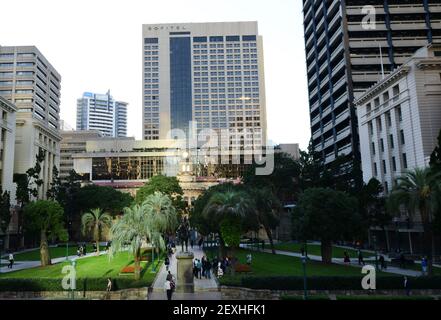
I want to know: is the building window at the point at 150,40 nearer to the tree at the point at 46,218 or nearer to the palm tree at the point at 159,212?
the palm tree at the point at 159,212

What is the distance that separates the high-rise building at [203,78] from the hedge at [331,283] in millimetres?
152794

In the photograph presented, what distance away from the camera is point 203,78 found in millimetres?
185250

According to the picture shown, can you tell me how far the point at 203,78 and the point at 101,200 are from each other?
11595 cm

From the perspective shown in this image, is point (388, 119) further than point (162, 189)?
No

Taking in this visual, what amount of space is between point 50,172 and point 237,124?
331 feet

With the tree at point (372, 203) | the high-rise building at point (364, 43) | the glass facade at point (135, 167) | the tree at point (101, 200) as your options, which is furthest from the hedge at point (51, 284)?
the glass facade at point (135, 167)

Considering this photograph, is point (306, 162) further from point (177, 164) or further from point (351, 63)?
point (177, 164)

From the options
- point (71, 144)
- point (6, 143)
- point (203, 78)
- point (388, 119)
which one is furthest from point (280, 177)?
point (71, 144)

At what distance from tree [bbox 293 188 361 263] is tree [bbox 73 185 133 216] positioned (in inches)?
1943

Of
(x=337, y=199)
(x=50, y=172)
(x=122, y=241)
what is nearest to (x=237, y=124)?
(x=50, y=172)

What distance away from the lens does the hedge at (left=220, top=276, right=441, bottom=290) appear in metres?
25.6

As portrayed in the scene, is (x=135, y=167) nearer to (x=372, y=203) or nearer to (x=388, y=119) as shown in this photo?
(x=388, y=119)
